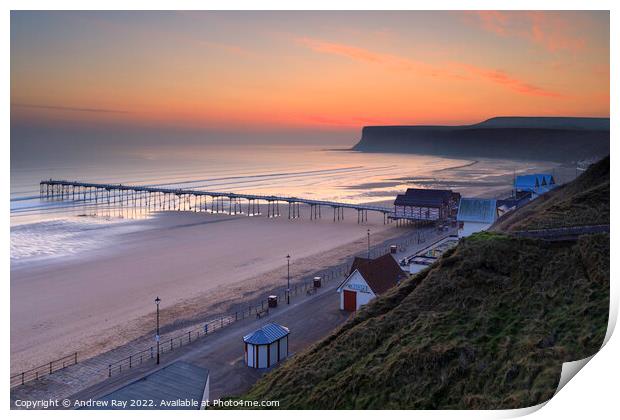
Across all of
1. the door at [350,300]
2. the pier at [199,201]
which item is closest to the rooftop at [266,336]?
the door at [350,300]

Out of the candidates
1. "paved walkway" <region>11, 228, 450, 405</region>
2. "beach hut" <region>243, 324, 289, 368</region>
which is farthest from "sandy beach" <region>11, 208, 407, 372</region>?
"beach hut" <region>243, 324, 289, 368</region>

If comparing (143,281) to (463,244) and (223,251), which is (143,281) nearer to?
(223,251)

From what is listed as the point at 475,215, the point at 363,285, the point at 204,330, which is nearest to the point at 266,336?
the point at 204,330

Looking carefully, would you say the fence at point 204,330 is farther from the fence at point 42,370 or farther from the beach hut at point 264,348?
the beach hut at point 264,348

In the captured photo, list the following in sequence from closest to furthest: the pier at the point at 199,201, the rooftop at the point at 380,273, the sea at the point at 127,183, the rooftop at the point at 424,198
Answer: the rooftop at the point at 380,273, the sea at the point at 127,183, the rooftop at the point at 424,198, the pier at the point at 199,201

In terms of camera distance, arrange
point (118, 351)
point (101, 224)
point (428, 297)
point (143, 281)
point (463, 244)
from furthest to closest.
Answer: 1. point (101, 224)
2. point (143, 281)
3. point (118, 351)
4. point (463, 244)
5. point (428, 297)
